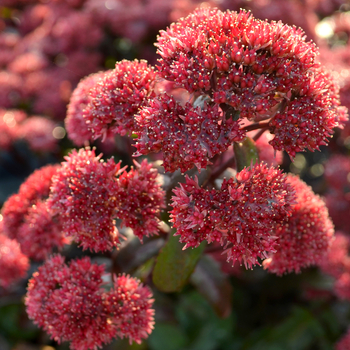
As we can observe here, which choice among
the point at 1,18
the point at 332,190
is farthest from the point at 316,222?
the point at 1,18

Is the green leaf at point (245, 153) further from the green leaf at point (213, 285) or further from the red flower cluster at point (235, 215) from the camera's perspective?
the green leaf at point (213, 285)

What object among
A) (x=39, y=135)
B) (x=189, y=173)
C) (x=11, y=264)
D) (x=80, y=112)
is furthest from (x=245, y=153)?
(x=39, y=135)

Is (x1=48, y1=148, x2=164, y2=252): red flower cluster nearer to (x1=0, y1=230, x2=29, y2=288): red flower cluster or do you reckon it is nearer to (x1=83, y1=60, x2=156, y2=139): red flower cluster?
(x1=83, y1=60, x2=156, y2=139): red flower cluster

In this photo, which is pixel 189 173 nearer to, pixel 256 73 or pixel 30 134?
pixel 256 73

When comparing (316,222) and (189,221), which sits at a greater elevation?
(316,222)

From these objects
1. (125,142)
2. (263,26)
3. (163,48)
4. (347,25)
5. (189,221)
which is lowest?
(189,221)

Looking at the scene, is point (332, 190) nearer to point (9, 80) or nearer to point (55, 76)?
point (55, 76)

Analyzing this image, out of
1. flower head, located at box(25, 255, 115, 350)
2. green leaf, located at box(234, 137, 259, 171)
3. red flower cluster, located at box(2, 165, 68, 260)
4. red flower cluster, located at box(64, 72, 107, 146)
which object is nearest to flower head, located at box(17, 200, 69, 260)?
red flower cluster, located at box(2, 165, 68, 260)
